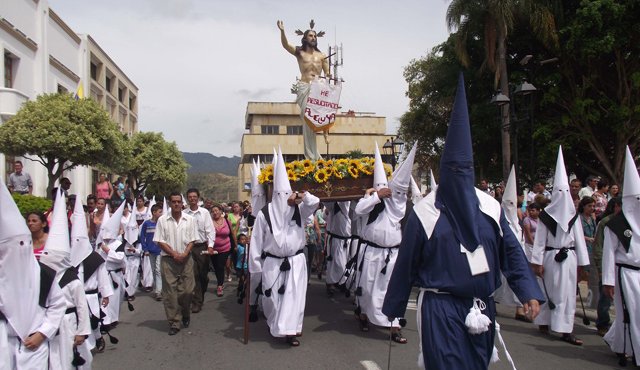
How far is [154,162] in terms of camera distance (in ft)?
117

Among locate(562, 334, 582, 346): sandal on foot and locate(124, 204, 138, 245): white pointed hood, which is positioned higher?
locate(124, 204, 138, 245): white pointed hood

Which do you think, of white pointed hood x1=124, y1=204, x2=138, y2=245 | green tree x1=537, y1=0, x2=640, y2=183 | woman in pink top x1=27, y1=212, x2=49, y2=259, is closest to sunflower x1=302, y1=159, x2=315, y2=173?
woman in pink top x1=27, y1=212, x2=49, y2=259

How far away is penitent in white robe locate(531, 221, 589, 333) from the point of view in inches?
275

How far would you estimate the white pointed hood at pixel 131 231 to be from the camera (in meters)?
10.8

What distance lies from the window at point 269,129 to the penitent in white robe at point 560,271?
184ft

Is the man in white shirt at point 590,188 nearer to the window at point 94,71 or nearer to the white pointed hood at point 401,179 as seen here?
the white pointed hood at point 401,179

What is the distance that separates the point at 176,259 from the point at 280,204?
1923mm

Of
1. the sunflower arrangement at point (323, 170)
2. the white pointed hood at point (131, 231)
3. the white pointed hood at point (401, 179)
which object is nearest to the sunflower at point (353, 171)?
the sunflower arrangement at point (323, 170)

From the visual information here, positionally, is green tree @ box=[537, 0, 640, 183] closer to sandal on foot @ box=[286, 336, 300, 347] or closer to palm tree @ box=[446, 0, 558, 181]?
palm tree @ box=[446, 0, 558, 181]

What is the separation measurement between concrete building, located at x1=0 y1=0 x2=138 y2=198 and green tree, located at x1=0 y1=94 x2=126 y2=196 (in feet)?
5.61

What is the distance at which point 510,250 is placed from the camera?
373 centimetres

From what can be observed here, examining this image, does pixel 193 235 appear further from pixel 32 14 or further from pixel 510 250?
pixel 32 14

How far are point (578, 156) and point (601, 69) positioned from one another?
4.16m

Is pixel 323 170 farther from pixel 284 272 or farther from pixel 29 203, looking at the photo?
pixel 29 203
